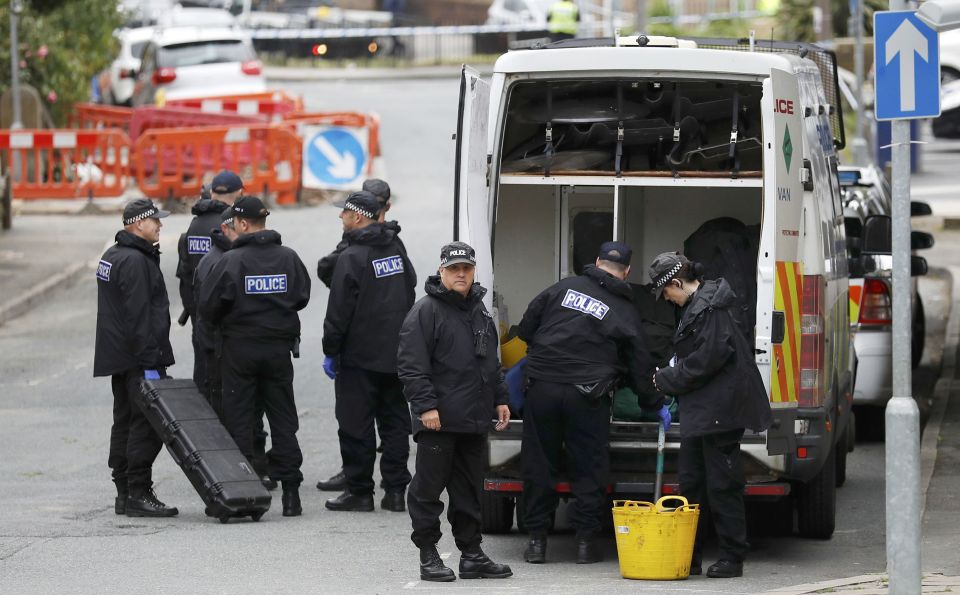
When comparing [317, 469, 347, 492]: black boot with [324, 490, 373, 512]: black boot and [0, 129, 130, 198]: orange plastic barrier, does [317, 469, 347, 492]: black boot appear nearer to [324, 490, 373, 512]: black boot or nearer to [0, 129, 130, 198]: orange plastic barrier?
[324, 490, 373, 512]: black boot

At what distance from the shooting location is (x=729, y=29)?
142 ft

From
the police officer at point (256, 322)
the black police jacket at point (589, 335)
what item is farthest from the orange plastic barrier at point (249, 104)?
the black police jacket at point (589, 335)

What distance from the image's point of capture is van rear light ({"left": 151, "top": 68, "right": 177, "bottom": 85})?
28.1 metres

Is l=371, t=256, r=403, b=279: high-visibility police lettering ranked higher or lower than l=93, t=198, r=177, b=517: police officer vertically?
higher

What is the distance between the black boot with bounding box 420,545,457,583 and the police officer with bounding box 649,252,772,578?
1.27m

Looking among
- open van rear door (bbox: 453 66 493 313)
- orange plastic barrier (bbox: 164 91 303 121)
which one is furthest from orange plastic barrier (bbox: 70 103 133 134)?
open van rear door (bbox: 453 66 493 313)

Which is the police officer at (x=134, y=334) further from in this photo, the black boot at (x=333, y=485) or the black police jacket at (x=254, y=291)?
the black boot at (x=333, y=485)

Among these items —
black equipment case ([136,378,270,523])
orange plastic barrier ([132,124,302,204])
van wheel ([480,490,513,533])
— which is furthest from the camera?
orange plastic barrier ([132,124,302,204])

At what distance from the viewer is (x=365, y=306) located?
33.0 ft

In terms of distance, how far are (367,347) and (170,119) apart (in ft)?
49.1

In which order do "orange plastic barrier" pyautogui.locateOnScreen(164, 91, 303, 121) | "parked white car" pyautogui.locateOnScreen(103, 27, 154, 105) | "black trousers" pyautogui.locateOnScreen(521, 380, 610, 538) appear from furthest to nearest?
"parked white car" pyautogui.locateOnScreen(103, 27, 154, 105) < "orange plastic barrier" pyautogui.locateOnScreen(164, 91, 303, 121) < "black trousers" pyautogui.locateOnScreen(521, 380, 610, 538)

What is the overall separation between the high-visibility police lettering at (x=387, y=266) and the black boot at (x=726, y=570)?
280 centimetres

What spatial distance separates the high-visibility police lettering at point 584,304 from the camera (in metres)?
8.77

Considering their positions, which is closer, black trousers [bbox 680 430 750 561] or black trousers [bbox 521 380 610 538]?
black trousers [bbox 680 430 750 561]
